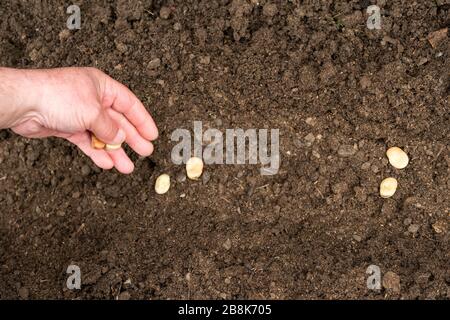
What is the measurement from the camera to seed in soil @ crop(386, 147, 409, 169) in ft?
6.23

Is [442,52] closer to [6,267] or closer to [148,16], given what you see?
[148,16]

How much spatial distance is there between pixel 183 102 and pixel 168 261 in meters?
0.52

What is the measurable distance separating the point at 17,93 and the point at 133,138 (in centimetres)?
40

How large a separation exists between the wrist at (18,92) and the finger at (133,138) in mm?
274

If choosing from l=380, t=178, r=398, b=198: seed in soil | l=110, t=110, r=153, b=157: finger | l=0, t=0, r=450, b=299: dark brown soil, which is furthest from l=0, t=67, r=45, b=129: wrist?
l=380, t=178, r=398, b=198: seed in soil

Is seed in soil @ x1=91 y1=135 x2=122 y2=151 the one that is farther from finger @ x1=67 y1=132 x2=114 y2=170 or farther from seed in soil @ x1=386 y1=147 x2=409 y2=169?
seed in soil @ x1=386 y1=147 x2=409 y2=169

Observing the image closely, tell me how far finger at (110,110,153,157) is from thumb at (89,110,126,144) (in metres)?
0.07

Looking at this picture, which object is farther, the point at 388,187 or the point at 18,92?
the point at 388,187

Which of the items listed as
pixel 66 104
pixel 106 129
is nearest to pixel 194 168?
pixel 106 129

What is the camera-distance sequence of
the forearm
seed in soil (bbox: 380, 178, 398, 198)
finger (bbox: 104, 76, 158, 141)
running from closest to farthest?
the forearm → finger (bbox: 104, 76, 158, 141) → seed in soil (bbox: 380, 178, 398, 198)

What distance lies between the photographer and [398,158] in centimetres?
190

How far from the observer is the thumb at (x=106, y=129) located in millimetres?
1667

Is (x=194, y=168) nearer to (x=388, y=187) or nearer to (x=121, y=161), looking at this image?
(x=121, y=161)
